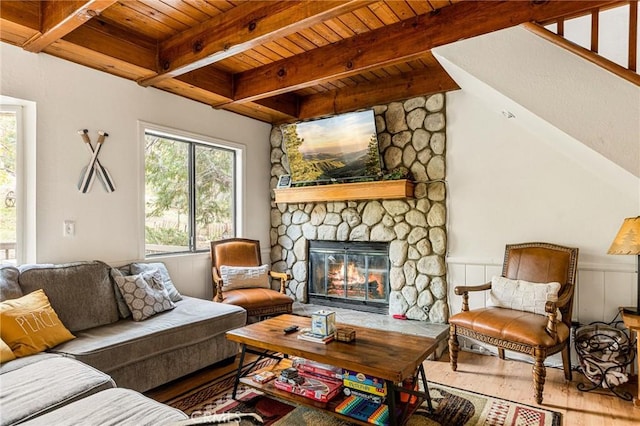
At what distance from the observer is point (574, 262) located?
2.92 meters

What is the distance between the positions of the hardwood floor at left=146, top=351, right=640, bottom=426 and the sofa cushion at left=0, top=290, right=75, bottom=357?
0.74 m

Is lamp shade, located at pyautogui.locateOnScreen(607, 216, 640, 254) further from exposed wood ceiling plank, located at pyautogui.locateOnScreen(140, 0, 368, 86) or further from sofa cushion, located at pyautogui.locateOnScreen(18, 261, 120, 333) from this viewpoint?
sofa cushion, located at pyautogui.locateOnScreen(18, 261, 120, 333)

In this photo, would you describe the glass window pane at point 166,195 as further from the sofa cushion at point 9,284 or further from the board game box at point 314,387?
the board game box at point 314,387

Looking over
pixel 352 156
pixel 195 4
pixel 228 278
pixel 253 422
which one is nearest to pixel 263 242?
pixel 228 278

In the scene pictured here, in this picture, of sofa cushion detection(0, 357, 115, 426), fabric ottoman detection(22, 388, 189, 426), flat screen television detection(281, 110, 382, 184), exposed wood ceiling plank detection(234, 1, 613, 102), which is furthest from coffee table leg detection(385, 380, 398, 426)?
flat screen television detection(281, 110, 382, 184)

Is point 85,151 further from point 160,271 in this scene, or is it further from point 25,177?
point 160,271

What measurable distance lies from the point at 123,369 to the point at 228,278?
144 centimetres

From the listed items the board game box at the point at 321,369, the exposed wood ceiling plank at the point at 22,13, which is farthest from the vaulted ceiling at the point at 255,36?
the board game box at the point at 321,369

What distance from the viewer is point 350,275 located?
421cm

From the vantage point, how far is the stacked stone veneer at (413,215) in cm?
363

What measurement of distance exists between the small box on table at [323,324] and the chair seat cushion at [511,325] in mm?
1130

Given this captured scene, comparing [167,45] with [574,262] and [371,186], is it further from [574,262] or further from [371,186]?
[574,262]

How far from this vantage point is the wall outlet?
2.88 m

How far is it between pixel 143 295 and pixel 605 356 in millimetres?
3433
